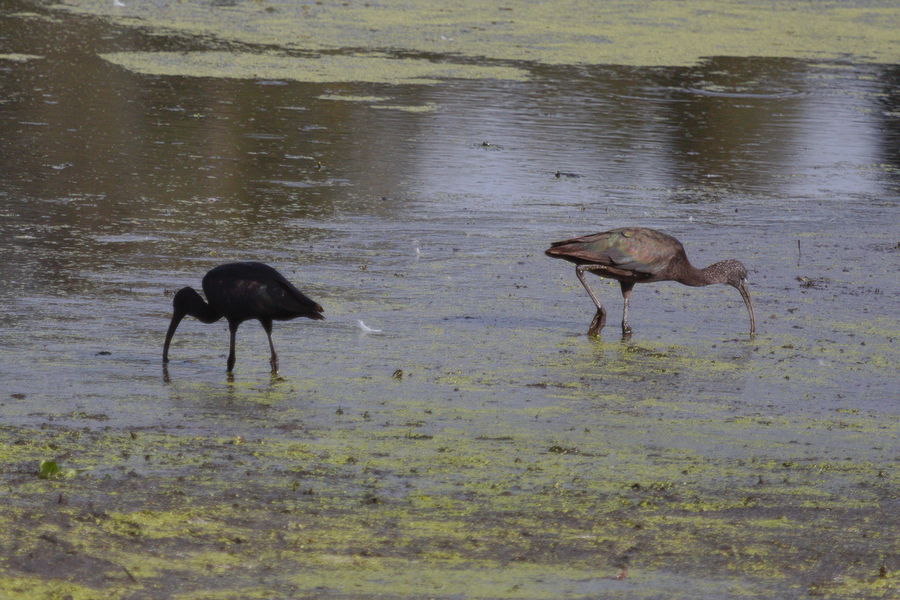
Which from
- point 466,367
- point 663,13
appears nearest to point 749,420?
→ point 466,367

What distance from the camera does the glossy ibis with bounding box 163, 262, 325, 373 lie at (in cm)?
848

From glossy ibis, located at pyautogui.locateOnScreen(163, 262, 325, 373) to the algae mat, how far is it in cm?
1499

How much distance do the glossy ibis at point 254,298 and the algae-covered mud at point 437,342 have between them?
31cm

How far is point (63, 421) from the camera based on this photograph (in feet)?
24.4

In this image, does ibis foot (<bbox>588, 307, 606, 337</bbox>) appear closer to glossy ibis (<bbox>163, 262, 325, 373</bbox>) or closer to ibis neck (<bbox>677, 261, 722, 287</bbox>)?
ibis neck (<bbox>677, 261, 722, 287</bbox>)

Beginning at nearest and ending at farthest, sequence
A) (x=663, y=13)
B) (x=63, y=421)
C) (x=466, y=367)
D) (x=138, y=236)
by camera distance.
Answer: (x=63, y=421), (x=466, y=367), (x=138, y=236), (x=663, y=13)

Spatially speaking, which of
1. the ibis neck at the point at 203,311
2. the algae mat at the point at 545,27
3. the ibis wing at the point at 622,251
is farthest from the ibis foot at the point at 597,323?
the algae mat at the point at 545,27

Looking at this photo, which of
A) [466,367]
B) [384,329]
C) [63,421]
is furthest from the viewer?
[384,329]

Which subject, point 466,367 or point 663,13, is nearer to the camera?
point 466,367

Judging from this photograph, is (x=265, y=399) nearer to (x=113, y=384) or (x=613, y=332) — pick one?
(x=113, y=384)

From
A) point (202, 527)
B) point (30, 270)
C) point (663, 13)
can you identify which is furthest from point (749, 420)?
point (663, 13)

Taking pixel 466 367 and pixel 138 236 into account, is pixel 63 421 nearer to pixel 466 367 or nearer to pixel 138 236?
pixel 466 367

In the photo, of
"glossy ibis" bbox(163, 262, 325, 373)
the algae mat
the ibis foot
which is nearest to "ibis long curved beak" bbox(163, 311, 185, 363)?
"glossy ibis" bbox(163, 262, 325, 373)

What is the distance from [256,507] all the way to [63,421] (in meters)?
1.61
